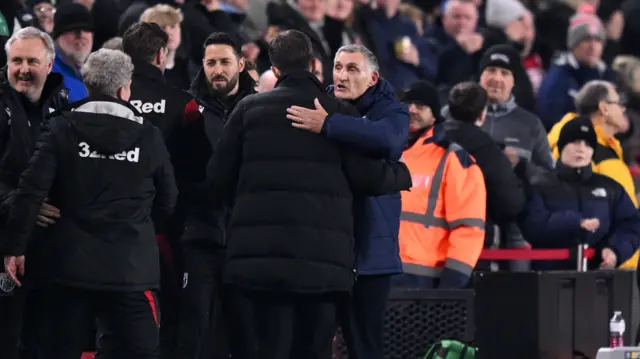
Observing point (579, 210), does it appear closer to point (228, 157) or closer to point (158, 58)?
point (158, 58)

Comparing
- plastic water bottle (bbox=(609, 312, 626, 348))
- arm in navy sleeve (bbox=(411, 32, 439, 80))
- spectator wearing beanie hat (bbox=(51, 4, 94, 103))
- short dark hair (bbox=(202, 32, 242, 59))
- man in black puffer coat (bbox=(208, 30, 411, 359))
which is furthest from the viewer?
arm in navy sleeve (bbox=(411, 32, 439, 80))

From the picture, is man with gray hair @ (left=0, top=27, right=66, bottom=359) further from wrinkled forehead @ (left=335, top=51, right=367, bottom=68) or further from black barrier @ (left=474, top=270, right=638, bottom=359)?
black barrier @ (left=474, top=270, right=638, bottom=359)

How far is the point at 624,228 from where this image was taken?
36.9 feet

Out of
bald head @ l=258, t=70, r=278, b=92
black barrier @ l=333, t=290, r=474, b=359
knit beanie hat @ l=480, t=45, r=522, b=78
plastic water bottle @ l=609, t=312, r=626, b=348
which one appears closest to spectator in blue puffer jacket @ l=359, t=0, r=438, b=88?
knit beanie hat @ l=480, t=45, r=522, b=78

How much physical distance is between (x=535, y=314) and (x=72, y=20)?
3.62 m

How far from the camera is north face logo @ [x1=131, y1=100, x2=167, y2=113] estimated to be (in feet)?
30.2

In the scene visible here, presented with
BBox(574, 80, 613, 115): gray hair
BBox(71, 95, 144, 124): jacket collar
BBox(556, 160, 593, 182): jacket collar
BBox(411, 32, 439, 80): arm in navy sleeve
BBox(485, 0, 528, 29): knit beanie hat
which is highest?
BBox(485, 0, 528, 29): knit beanie hat

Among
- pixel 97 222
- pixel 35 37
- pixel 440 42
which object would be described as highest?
pixel 440 42

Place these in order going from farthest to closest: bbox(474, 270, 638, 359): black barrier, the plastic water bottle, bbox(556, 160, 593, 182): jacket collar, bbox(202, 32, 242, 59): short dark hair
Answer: bbox(556, 160, 593, 182): jacket collar < bbox(474, 270, 638, 359): black barrier < the plastic water bottle < bbox(202, 32, 242, 59): short dark hair

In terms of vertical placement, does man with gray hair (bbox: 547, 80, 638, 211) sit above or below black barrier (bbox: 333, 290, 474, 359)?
above

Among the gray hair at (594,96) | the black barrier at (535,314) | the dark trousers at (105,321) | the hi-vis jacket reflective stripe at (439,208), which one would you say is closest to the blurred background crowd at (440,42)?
the gray hair at (594,96)

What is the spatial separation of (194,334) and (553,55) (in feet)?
29.6

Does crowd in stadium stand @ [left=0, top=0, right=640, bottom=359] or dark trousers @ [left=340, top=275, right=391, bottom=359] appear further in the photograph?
dark trousers @ [left=340, top=275, right=391, bottom=359]

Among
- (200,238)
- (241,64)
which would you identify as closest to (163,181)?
(200,238)
